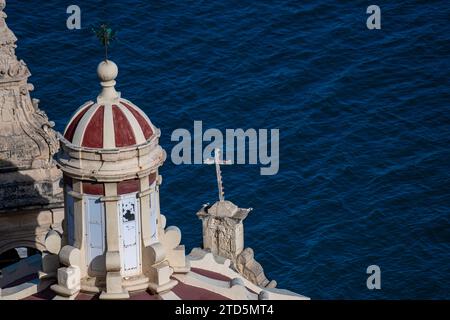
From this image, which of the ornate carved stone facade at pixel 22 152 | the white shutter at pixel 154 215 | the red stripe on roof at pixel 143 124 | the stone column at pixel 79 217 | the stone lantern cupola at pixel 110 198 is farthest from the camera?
the ornate carved stone facade at pixel 22 152

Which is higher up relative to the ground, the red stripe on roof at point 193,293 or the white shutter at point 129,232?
the white shutter at point 129,232

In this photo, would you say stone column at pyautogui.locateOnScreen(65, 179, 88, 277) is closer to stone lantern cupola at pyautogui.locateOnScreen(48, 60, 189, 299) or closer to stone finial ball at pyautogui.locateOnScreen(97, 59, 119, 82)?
stone lantern cupola at pyautogui.locateOnScreen(48, 60, 189, 299)

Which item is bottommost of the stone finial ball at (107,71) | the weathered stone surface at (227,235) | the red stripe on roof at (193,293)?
the red stripe on roof at (193,293)

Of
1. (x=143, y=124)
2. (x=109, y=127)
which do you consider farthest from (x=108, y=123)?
(x=143, y=124)

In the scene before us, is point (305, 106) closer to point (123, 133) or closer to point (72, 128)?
point (72, 128)

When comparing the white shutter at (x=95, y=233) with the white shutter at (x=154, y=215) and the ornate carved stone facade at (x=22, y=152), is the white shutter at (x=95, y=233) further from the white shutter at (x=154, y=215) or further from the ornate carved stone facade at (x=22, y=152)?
the ornate carved stone facade at (x=22, y=152)

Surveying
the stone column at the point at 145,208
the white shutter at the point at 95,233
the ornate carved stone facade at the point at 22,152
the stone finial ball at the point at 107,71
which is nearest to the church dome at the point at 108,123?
the stone finial ball at the point at 107,71

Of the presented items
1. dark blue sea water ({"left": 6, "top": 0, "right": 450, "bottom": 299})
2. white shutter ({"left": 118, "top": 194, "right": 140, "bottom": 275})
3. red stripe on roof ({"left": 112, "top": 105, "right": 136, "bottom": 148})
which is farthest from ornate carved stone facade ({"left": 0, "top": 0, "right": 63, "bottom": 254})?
dark blue sea water ({"left": 6, "top": 0, "right": 450, "bottom": 299})

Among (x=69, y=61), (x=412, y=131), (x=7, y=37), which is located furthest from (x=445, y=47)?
(x=7, y=37)
